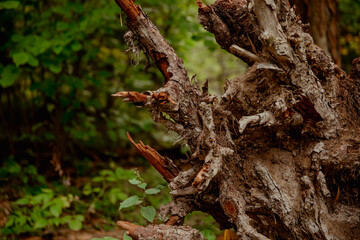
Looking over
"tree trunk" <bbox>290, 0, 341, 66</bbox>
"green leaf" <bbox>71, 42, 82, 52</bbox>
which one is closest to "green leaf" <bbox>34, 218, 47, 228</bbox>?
"green leaf" <bbox>71, 42, 82, 52</bbox>

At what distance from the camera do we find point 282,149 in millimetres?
1615

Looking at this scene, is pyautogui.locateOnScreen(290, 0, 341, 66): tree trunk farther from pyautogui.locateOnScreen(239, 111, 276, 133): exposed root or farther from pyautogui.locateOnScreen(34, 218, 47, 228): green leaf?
pyautogui.locateOnScreen(34, 218, 47, 228): green leaf

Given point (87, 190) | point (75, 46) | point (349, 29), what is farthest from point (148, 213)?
point (349, 29)

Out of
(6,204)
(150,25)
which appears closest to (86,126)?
(6,204)

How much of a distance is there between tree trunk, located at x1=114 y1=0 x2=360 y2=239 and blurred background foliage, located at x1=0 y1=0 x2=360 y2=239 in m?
0.50

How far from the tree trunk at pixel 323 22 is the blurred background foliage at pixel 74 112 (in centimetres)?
82

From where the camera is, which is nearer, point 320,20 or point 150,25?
point 150,25

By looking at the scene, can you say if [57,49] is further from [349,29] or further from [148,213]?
[349,29]

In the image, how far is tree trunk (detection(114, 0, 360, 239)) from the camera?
1.42 metres

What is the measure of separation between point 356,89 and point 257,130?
62 centimetres

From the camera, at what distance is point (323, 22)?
2779 millimetres

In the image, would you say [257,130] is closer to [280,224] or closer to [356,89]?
[280,224]

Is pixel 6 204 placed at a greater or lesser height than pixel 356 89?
lesser

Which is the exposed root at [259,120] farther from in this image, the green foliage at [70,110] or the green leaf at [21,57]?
the green leaf at [21,57]
